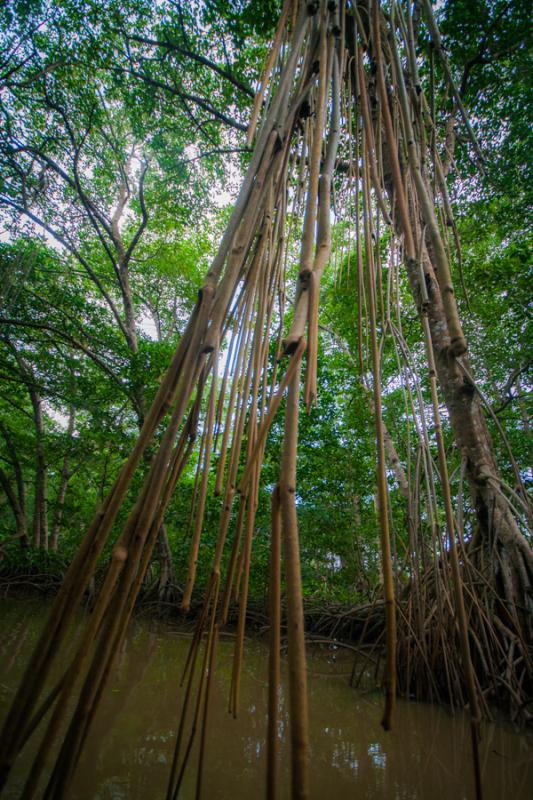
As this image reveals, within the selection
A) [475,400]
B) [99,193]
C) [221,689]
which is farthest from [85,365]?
[475,400]

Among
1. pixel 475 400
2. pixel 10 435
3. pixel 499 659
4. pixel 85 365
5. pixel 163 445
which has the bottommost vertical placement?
pixel 499 659

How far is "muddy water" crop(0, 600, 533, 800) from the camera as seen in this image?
0.83 metres

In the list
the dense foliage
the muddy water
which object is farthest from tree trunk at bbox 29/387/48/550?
the muddy water

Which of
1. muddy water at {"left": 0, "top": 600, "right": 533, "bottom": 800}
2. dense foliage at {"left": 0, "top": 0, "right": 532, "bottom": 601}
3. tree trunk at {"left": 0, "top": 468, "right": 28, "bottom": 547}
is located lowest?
muddy water at {"left": 0, "top": 600, "right": 533, "bottom": 800}

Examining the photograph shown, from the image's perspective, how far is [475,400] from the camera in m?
1.81

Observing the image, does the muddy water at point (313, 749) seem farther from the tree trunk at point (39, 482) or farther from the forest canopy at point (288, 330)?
the tree trunk at point (39, 482)

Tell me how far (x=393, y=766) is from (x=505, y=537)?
3.50ft

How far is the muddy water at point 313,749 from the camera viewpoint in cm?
83

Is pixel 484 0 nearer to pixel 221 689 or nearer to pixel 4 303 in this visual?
pixel 221 689

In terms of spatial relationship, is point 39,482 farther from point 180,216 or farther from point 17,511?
point 180,216

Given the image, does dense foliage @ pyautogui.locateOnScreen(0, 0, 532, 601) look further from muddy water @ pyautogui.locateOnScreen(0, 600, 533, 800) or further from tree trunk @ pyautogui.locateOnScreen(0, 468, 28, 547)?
muddy water @ pyautogui.locateOnScreen(0, 600, 533, 800)

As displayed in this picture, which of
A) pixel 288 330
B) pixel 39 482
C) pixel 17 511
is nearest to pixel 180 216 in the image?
pixel 288 330

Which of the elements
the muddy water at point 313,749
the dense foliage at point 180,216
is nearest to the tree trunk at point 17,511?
the dense foliage at point 180,216

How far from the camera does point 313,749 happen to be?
101cm
